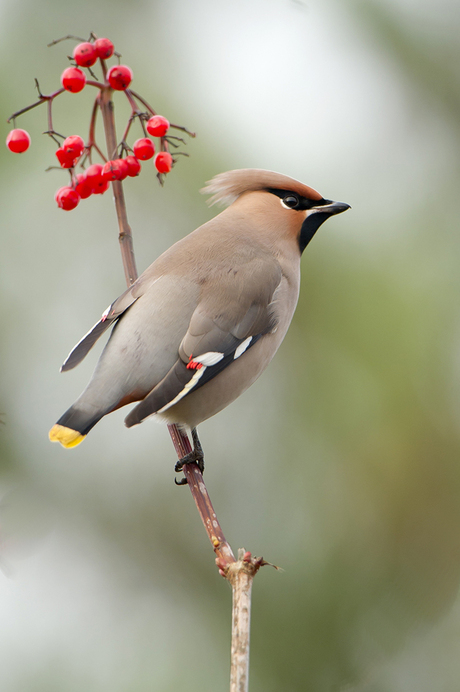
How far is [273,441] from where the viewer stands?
3547 mm

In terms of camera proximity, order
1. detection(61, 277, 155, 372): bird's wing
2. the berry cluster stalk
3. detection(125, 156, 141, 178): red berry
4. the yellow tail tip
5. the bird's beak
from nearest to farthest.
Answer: the berry cluster stalk → the yellow tail tip → detection(125, 156, 141, 178): red berry → detection(61, 277, 155, 372): bird's wing → the bird's beak

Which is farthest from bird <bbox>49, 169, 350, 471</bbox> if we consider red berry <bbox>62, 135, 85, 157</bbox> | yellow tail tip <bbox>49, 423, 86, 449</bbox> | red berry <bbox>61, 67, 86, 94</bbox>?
red berry <bbox>61, 67, 86, 94</bbox>

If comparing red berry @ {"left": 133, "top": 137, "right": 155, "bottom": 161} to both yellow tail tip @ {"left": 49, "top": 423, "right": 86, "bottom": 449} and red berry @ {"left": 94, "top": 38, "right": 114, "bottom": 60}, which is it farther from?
yellow tail tip @ {"left": 49, "top": 423, "right": 86, "bottom": 449}

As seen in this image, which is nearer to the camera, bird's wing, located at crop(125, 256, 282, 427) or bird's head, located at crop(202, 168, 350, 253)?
bird's wing, located at crop(125, 256, 282, 427)

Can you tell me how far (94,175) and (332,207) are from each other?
0.72 meters

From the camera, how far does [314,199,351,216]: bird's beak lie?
2.15 meters

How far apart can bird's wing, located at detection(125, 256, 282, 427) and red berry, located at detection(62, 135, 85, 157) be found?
46 centimetres

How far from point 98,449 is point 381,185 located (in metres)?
1.91

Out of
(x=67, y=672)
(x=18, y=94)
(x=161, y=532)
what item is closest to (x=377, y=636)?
(x=161, y=532)

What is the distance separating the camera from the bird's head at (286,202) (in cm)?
222

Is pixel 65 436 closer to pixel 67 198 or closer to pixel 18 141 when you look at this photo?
pixel 67 198

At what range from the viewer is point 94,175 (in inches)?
72.2

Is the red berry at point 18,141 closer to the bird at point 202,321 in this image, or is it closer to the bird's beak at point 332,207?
the bird at point 202,321

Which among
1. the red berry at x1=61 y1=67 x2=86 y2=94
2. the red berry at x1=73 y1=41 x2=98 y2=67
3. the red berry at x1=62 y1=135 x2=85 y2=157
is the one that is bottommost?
the red berry at x1=62 y1=135 x2=85 y2=157
